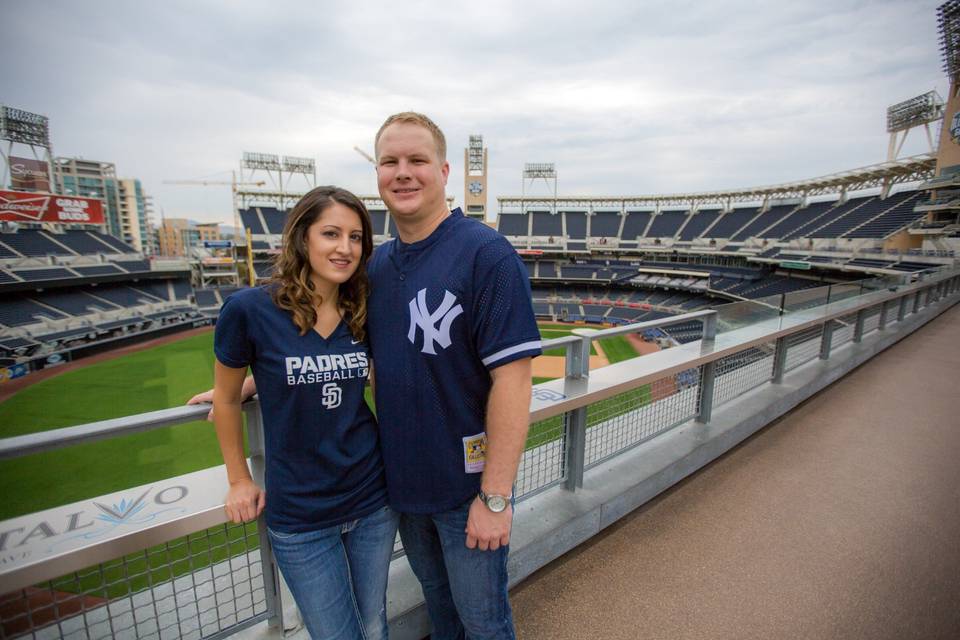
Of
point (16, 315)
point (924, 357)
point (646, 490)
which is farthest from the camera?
point (16, 315)

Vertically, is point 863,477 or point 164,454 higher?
point 863,477

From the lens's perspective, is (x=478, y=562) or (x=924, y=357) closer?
(x=478, y=562)

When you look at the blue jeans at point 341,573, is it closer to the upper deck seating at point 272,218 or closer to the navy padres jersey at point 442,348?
the navy padres jersey at point 442,348

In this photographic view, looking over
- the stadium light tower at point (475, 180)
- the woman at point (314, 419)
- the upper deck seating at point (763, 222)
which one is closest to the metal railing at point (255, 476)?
the woman at point (314, 419)

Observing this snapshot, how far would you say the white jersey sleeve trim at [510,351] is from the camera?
126 cm

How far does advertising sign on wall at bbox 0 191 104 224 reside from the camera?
2866 centimetres

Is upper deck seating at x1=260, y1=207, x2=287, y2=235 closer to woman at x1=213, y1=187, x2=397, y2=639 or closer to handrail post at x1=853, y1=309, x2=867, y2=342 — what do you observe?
handrail post at x1=853, y1=309, x2=867, y2=342

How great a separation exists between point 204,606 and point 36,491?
10612 millimetres

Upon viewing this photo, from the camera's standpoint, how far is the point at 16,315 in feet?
76.3

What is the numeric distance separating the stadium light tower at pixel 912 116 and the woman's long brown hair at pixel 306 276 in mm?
39594

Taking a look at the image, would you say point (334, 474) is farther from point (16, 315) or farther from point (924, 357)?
point (16, 315)

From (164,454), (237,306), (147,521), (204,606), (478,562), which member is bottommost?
(164,454)

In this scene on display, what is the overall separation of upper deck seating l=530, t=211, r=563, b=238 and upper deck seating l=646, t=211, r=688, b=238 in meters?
9.37

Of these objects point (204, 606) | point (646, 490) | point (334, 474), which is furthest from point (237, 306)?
point (646, 490)
